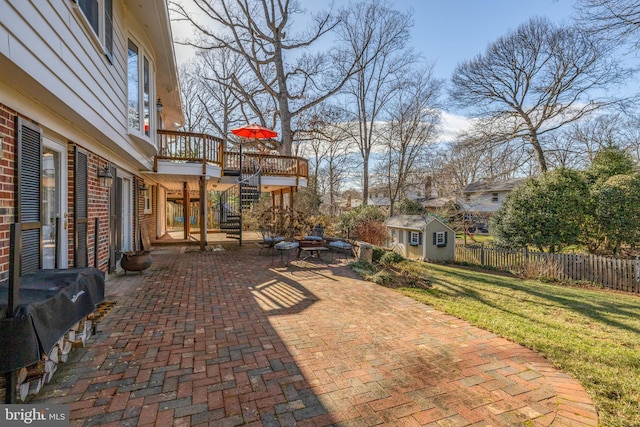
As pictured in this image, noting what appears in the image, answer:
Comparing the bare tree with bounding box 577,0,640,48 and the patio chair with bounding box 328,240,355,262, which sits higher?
the bare tree with bounding box 577,0,640,48

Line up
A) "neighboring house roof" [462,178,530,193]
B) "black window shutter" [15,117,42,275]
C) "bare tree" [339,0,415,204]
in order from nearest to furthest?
"black window shutter" [15,117,42,275]
"bare tree" [339,0,415,204]
"neighboring house roof" [462,178,530,193]

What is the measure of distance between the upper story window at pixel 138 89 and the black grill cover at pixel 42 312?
14.2 ft

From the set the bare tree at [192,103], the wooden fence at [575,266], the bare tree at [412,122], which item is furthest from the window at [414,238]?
A: the bare tree at [192,103]

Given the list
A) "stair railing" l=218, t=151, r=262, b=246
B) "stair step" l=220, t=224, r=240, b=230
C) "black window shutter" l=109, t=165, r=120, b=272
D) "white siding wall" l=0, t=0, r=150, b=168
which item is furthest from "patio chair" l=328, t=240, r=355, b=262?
"white siding wall" l=0, t=0, r=150, b=168

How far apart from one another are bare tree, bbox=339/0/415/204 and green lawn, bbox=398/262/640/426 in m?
14.0

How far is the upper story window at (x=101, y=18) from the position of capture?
3.82 metres

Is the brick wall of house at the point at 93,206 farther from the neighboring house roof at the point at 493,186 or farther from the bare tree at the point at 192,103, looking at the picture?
the neighboring house roof at the point at 493,186

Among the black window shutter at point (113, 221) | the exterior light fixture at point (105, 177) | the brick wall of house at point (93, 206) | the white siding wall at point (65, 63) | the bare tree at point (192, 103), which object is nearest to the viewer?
the white siding wall at point (65, 63)

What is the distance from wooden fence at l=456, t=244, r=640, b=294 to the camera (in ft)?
27.4

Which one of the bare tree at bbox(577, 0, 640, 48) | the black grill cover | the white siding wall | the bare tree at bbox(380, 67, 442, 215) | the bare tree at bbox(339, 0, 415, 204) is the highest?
the bare tree at bbox(339, 0, 415, 204)

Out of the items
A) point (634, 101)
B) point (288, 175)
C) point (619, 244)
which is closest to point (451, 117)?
point (634, 101)

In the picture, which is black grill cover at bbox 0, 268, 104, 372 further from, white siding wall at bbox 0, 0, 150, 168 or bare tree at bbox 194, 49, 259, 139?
bare tree at bbox 194, 49, 259, 139

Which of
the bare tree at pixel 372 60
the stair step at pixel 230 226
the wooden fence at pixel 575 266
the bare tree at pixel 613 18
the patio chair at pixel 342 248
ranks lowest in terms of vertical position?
the wooden fence at pixel 575 266

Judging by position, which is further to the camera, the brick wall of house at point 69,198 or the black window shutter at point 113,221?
the black window shutter at point 113,221
